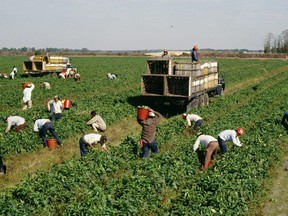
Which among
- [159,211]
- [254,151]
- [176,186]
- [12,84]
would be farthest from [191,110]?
[12,84]

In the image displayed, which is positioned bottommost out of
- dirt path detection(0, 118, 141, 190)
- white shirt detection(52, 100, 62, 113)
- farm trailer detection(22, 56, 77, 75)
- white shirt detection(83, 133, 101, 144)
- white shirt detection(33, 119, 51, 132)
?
dirt path detection(0, 118, 141, 190)

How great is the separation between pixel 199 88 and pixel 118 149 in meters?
9.97

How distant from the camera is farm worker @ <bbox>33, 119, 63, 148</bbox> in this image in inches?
518

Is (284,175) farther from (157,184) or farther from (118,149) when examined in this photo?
(118,149)

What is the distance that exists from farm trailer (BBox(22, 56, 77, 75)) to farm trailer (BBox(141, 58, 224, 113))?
1925 cm

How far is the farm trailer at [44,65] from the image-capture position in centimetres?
3734

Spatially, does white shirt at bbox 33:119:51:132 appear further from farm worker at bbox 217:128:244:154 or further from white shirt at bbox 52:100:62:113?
farm worker at bbox 217:128:244:154

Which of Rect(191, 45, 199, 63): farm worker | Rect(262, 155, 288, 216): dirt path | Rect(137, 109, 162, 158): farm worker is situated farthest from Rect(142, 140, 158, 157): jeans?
Rect(191, 45, 199, 63): farm worker

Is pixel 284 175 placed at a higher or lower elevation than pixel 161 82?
lower

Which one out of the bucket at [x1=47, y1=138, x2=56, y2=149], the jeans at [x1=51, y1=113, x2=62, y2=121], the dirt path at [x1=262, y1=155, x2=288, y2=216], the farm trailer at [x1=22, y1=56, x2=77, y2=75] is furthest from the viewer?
the farm trailer at [x1=22, y1=56, x2=77, y2=75]

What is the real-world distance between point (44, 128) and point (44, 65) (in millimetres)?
25750

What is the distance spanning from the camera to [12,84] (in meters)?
29.8

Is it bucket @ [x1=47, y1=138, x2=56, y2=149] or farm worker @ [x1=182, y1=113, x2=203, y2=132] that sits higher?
farm worker @ [x1=182, y1=113, x2=203, y2=132]

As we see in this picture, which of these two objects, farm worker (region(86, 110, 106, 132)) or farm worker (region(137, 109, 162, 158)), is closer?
farm worker (region(137, 109, 162, 158))
